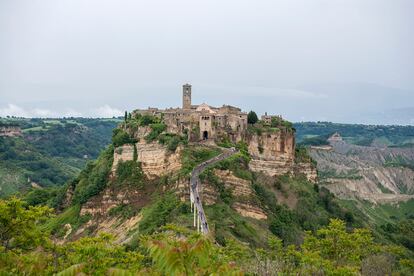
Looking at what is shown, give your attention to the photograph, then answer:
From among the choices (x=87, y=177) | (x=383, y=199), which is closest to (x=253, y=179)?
(x=87, y=177)

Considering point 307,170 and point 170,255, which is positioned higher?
point 170,255

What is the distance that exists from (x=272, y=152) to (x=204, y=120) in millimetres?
12524

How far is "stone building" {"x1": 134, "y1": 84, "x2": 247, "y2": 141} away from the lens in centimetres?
7675

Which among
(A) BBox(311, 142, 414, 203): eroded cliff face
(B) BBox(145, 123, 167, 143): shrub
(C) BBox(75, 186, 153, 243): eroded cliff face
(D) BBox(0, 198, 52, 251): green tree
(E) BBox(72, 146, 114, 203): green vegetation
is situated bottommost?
(A) BBox(311, 142, 414, 203): eroded cliff face

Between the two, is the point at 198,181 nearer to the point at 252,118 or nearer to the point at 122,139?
the point at 122,139

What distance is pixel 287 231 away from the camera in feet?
221

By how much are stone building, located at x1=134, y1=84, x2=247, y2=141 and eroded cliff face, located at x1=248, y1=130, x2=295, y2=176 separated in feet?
9.94

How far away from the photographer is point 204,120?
7700cm

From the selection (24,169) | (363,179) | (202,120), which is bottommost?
(363,179)

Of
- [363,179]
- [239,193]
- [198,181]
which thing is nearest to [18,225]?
[198,181]

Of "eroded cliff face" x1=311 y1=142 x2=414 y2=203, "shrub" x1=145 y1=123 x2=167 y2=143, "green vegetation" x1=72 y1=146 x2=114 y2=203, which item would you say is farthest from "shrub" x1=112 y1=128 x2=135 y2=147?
"eroded cliff face" x1=311 y1=142 x2=414 y2=203

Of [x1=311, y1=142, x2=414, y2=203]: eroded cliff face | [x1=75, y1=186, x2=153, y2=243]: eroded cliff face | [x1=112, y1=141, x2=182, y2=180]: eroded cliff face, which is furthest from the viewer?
[x1=311, y1=142, x2=414, y2=203]: eroded cliff face

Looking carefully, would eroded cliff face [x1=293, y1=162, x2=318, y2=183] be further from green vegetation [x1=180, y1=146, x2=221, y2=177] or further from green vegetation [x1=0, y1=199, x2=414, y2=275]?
green vegetation [x1=0, y1=199, x2=414, y2=275]

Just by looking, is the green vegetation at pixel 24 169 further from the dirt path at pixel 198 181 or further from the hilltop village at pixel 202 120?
the dirt path at pixel 198 181
